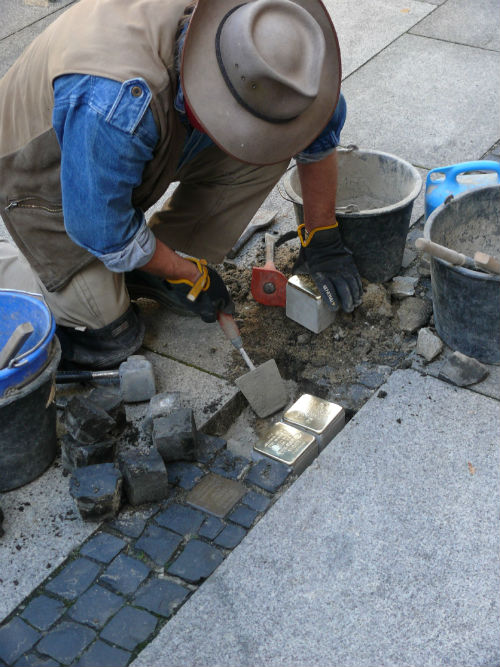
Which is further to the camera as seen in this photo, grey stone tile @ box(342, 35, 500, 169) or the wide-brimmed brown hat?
grey stone tile @ box(342, 35, 500, 169)

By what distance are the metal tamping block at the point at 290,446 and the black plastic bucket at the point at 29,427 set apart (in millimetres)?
850

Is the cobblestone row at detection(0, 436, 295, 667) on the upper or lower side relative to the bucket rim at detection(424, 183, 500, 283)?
lower

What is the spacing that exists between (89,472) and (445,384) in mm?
1570

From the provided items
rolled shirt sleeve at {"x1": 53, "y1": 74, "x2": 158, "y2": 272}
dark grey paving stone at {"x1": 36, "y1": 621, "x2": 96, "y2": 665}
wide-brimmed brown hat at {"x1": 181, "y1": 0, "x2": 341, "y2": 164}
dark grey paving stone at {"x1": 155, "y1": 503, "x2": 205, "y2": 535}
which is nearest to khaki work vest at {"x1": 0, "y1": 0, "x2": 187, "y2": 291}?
rolled shirt sleeve at {"x1": 53, "y1": 74, "x2": 158, "y2": 272}

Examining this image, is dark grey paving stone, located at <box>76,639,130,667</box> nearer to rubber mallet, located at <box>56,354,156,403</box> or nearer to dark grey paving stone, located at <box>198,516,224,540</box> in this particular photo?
dark grey paving stone, located at <box>198,516,224,540</box>

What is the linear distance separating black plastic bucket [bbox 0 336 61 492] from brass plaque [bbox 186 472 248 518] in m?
0.63

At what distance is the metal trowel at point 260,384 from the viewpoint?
3.36 metres

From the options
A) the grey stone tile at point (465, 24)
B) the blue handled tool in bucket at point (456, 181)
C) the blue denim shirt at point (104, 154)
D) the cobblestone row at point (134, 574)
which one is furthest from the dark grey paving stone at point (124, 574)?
the grey stone tile at point (465, 24)

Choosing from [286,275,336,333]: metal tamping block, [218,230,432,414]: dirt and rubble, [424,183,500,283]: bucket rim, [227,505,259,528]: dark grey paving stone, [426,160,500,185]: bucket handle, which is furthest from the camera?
[426,160,500,185]: bucket handle

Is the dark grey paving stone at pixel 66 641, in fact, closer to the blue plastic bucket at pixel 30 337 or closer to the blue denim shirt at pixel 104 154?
the blue plastic bucket at pixel 30 337

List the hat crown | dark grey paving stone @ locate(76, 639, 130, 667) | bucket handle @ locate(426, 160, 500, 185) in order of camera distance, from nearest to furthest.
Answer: dark grey paving stone @ locate(76, 639, 130, 667), the hat crown, bucket handle @ locate(426, 160, 500, 185)

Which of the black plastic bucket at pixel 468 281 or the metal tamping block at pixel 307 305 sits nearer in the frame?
the black plastic bucket at pixel 468 281

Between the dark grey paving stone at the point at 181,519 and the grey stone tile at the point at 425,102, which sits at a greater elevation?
the dark grey paving stone at the point at 181,519

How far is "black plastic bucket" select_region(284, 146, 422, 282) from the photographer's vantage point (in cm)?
364
